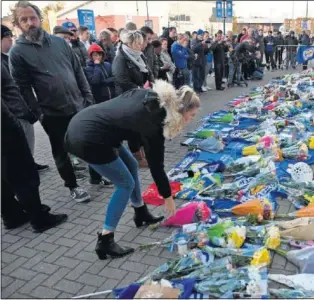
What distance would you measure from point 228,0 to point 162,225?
14.8 metres

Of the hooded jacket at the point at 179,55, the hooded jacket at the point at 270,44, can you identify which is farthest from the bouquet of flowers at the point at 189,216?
the hooded jacket at the point at 270,44

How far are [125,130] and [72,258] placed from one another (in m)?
1.28

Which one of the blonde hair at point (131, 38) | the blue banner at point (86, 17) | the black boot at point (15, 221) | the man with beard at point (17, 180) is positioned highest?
the blue banner at point (86, 17)

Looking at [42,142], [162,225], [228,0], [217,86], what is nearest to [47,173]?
[42,142]

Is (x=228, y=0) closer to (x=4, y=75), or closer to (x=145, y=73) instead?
(x=145, y=73)

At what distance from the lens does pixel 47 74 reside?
3711mm

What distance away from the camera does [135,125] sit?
2.56 m

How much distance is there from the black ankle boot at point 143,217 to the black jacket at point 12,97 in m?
1.45

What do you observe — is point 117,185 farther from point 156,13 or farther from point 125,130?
point 156,13

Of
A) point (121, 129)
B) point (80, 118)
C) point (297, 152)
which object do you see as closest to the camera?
point (121, 129)

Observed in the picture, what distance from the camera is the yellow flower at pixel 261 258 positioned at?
275cm

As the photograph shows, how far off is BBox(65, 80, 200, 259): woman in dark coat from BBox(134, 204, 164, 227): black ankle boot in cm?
46

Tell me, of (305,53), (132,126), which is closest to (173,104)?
(132,126)

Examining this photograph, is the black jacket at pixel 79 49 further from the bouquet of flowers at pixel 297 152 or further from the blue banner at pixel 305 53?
the blue banner at pixel 305 53
